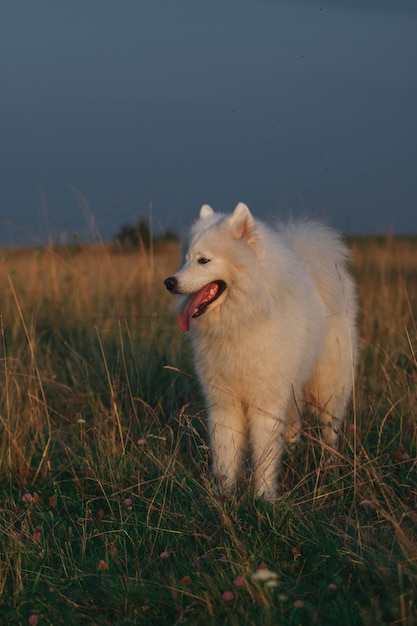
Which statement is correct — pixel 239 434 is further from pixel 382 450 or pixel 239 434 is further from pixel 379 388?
pixel 379 388

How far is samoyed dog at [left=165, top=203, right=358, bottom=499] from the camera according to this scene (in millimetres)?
4148

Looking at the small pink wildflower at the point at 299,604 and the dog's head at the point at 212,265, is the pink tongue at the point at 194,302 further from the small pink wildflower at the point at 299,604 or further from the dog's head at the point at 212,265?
the small pink wildflower at the point at 299,604

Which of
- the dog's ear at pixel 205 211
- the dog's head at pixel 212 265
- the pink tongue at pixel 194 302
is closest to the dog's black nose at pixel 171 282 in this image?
the dog's head at pixel 212 265

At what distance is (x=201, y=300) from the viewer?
4.21 m

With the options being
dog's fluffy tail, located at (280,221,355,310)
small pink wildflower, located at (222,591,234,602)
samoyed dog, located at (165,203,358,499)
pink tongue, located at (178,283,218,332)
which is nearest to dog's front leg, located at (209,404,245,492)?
samoyed dog, located at (165,203,358,499)

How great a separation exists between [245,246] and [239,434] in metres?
1.09

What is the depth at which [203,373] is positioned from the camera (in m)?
4.48

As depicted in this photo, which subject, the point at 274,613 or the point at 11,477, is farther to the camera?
the point at 11,477

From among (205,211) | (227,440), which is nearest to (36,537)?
(227,440)

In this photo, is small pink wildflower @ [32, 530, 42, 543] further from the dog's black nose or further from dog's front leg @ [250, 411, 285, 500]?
the dog's black nose

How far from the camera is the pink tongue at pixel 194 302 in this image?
418cm

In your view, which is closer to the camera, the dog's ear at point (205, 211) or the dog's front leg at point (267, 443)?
the dog's front leg at point (267, 443)

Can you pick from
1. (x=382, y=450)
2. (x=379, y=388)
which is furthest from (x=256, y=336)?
(x=379, y=388)

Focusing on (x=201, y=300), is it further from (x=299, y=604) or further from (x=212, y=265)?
(x=299, y=604)
